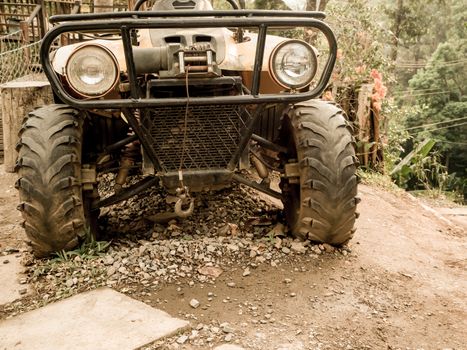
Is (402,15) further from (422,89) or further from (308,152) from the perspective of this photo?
(308,152)

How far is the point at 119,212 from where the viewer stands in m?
4.32

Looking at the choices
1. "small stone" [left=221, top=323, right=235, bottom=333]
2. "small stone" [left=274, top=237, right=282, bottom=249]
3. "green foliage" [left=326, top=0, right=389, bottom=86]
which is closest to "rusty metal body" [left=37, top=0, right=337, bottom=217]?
"small stone" [left=274, top=237, right=282, bottom=249]

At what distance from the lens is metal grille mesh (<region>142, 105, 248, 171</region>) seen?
9.96ft

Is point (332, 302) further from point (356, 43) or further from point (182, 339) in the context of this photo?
point (356, 43)

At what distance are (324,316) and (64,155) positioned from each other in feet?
5.75

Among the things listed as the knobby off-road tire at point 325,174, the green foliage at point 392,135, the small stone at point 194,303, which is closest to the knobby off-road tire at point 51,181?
the small stone at point 194,303

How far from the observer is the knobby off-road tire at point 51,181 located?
3.00m

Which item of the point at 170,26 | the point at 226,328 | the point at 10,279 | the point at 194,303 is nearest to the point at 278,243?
the point at 194,303

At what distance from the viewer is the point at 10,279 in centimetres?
306

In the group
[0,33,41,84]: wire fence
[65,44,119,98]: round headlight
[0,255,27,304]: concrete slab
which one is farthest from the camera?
[0,33,41,84]: wire fence

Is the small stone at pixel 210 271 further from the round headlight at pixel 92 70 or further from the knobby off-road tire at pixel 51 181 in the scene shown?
the round headlight at pixel 92 70

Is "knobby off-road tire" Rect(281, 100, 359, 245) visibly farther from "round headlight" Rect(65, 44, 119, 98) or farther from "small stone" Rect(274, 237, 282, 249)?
"round headlight" Rect(65, 44, 119, 98)

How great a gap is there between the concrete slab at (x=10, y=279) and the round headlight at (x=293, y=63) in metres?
1.91

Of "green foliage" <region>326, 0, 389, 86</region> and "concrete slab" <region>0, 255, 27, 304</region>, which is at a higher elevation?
"green foliage" <region>326, 0, 389, 86</region>
